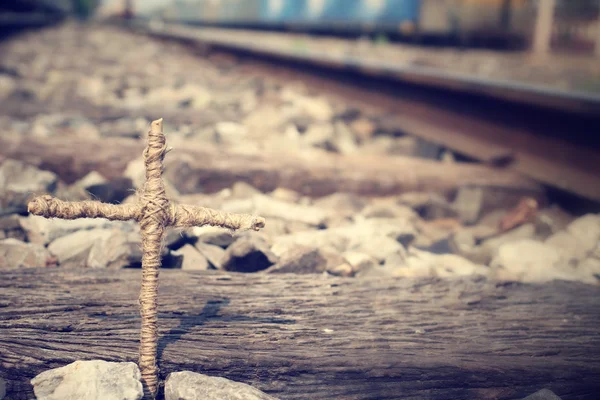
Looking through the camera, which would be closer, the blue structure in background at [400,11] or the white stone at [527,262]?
the white stone at [527,262]

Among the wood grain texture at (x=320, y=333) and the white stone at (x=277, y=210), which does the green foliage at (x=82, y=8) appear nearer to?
the white stone at (x=277, y=210)

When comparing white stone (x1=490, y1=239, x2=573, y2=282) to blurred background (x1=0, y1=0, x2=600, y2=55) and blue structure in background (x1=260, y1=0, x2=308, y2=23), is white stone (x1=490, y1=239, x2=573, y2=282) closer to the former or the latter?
blurred background (x1=0, y1=0, x2=600, y2=55)

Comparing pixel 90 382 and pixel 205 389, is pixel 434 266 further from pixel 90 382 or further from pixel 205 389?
pixel 90 382

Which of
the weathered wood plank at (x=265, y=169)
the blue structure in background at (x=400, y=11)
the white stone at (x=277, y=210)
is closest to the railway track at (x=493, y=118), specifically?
the weathered wood plank at (x=265, y=169)

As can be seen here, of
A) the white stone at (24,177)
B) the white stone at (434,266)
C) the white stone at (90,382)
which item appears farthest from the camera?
the white stone at (24,177)

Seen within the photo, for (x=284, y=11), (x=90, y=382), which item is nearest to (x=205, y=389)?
(x=90, y=382)

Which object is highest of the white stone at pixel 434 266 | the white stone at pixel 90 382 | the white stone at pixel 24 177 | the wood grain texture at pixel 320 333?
the white stone at pixel 24 177
